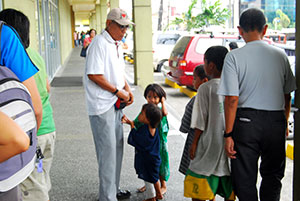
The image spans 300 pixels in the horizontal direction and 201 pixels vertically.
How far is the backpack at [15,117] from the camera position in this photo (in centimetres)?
180

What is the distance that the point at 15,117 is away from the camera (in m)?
1.82

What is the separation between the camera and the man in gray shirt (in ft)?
10.6

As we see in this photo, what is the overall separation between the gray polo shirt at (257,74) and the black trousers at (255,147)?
0.09 metres

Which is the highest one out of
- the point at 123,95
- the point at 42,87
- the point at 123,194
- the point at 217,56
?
the point at 217,56

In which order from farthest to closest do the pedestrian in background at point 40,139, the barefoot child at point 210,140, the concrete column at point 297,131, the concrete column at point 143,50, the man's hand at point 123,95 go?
the concrete column at point 143,50 → the man's hand at point 123,95 → the barefoot child at point 210,140 → the concrete column at point 297,131 → the pedestrian in background at point 40,139

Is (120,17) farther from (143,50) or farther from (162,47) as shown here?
(162,47)

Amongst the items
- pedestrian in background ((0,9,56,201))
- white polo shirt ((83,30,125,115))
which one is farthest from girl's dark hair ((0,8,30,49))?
white polo shirt ((83,30,125,115))

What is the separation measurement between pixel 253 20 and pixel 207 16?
24774mm

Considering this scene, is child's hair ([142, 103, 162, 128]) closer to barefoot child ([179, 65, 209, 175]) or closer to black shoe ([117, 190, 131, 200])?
barefoot child ([179, 65, 209, 175])

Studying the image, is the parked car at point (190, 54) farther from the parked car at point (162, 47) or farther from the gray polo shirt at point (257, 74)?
the gray polo shirt at point (257, 74)

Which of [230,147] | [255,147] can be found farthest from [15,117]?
[255,147]

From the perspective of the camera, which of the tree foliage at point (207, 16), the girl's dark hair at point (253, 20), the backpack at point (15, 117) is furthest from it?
the tree foliage at point (207, 16)

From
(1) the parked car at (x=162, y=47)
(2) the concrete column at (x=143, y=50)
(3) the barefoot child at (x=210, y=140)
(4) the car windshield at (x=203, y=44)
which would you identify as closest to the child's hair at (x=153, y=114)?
(3) the barefoot child at (x=210, y=140)

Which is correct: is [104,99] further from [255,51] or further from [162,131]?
[255,51]
